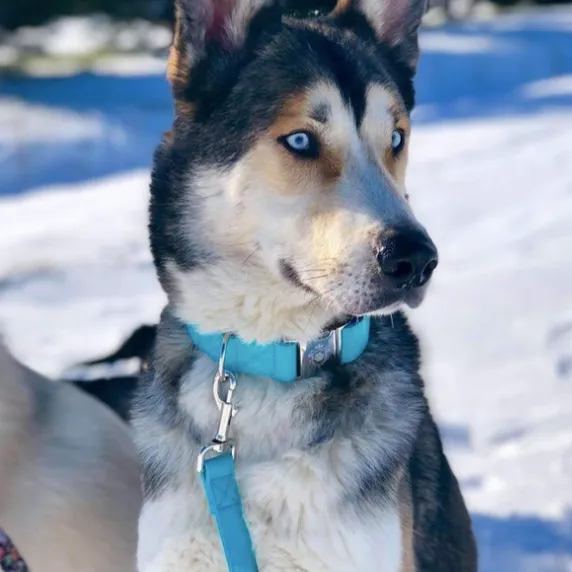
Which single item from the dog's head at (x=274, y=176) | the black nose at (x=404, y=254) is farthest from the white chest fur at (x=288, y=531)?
the black nose at (x=404, y=254)

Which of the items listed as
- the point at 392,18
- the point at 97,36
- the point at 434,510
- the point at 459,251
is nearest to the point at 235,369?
the point at 434,510

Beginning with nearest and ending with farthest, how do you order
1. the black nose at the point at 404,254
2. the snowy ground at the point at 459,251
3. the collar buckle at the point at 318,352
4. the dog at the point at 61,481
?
1. the black nose at the point at 404,254
2. the collar buckle at the point at 318,352
3. the dog at the point at 61,481
4. the snowy ground at the point at 459,251

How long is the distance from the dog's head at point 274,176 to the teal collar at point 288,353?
0.03 metres

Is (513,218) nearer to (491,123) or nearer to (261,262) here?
(491,123)

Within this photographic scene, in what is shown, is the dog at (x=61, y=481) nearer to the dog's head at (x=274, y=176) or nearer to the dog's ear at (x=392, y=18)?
the dog's head at (x=274, y=176)

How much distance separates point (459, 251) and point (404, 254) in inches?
161

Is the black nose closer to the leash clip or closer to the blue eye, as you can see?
the blue eye

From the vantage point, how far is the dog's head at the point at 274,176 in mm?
1948

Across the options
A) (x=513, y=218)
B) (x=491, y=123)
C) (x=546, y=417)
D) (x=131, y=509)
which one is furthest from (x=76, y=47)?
(x=131, y=509)

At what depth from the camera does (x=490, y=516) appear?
326 cm

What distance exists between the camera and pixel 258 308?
2092mm

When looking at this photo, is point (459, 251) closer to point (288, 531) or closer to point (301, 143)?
point (301, 143)

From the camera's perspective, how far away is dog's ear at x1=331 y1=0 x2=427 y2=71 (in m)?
2.34

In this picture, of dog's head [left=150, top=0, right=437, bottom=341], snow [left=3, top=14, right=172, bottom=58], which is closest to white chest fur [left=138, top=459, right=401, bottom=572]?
dog's head [left=150, top=0, right=437, bottom=341]
